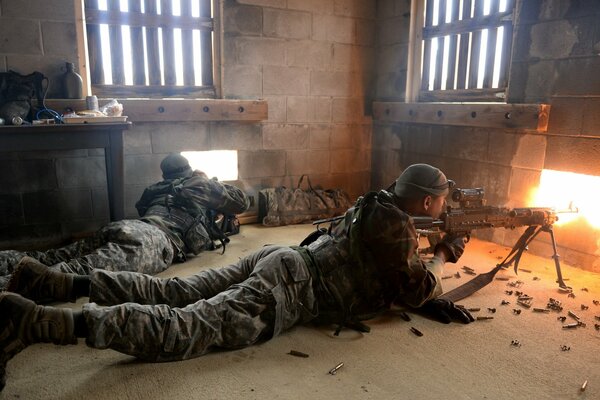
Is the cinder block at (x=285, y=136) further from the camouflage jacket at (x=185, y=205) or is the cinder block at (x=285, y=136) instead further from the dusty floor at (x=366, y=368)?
the dusty floor at (x=366, y=368)

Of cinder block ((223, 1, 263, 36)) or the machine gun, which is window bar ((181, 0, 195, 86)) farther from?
the machine gun

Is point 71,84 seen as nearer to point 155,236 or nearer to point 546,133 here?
point 155,236

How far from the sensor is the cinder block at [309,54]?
485cm

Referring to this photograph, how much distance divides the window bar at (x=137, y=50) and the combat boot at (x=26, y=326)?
3.06 meters

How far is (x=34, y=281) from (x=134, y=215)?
228 centimetres

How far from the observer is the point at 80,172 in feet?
13.3

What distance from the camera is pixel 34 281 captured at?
7.00 ft

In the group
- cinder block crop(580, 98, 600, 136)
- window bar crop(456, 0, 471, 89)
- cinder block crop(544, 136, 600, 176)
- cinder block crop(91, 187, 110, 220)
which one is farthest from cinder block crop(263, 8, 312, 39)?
cinder block crop(580, 98, 600, 136)

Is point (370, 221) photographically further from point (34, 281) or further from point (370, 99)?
point (370, 99)

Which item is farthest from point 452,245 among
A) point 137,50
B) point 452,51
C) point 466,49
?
point 137,50

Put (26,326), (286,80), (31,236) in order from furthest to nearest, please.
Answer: (286,80)
(31,236)
(26,326)

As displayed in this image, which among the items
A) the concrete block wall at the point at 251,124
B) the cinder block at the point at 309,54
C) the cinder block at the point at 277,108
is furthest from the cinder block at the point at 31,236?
the cinder block at the point at 309,54

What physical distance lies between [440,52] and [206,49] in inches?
91.0

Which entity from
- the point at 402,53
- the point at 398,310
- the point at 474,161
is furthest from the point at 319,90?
the point at 398,310
